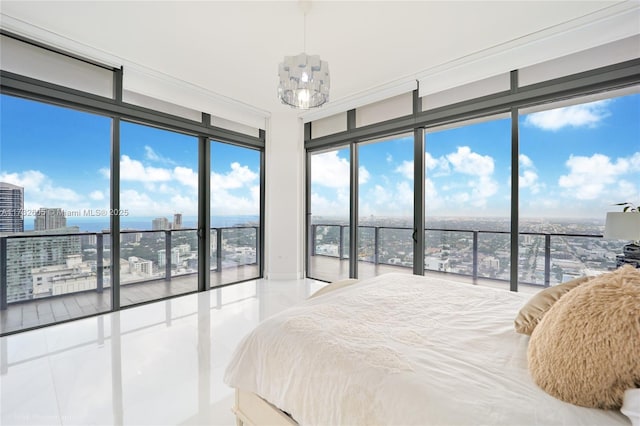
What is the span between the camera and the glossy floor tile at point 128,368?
5.50ft

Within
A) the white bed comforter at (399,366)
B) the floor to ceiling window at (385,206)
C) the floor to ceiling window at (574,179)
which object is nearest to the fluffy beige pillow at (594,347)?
the white bed comforter at (399,366)

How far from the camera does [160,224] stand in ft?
12.9

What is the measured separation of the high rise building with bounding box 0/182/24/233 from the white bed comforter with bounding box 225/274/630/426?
307 cm

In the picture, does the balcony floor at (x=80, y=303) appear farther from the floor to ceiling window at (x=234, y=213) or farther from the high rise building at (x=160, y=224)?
the high rise building at (x=160, y=224)

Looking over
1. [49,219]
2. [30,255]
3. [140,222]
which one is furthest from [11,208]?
[140,222]

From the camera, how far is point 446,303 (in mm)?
1706

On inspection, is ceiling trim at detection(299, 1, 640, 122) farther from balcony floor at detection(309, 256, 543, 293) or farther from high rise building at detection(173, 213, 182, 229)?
high rise building at detection(173, 213, 182, 229)

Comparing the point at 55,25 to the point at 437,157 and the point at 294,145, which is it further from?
the point at 437,157

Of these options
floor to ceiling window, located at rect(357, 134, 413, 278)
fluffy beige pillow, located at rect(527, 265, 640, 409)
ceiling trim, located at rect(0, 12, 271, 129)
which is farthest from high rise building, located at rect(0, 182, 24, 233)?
fluffy beige pillow, located at rect(527, 265, 640, 409)

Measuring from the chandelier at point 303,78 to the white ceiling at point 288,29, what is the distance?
14.8 inches

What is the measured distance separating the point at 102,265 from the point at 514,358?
411 cm

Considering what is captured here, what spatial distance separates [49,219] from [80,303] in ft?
3.35

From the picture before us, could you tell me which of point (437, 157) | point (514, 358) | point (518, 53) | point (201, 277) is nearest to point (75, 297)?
point (201, 277)

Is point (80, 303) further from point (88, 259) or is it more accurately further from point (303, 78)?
point (303, 78)
